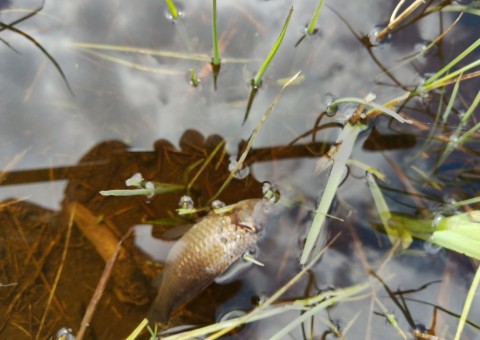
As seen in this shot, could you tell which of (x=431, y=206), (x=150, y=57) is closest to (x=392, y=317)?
(x=431, y=206)

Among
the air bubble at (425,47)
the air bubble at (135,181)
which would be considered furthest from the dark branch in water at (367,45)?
the air bubble at (135,181)

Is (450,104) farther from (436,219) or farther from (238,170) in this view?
(238,170)

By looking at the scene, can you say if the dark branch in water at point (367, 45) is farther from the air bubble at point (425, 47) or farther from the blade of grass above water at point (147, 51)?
the blade of grass above water at point (147, 51)

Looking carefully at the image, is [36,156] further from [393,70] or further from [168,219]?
[393,70]

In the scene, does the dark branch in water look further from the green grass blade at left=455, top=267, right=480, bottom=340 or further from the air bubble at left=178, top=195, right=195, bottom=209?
the air bubble at left=178, top=195, right=195, bottom=209

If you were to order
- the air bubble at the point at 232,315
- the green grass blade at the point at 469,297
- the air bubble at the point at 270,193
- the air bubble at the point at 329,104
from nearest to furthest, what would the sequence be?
1. the green grass blade at the point at 469,297
2. the air bubble at the point at 232,315
3. the air bubble at the point at 270,193
4. the air bubble at the point at 329,104

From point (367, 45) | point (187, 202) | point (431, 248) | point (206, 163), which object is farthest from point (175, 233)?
point (367, 45)

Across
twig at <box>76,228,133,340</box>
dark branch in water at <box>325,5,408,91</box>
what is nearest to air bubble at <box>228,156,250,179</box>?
twig at <box>76,228,133,340</box>
